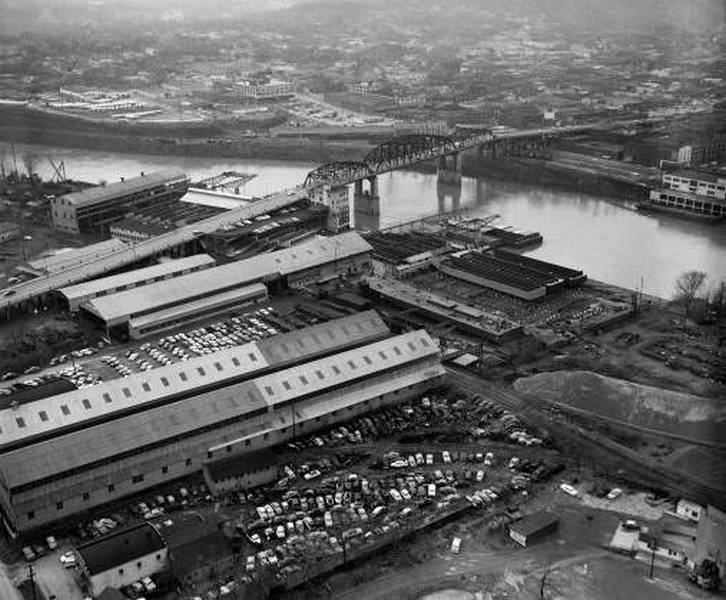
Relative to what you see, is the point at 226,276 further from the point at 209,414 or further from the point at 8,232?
the point at 8,232

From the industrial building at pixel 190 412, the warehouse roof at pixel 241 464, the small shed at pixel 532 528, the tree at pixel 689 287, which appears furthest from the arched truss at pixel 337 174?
the small shed at pixel 532 528

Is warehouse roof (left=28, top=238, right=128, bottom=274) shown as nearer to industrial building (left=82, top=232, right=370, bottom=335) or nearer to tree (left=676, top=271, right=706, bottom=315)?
industrial building (left=82, top=232, right=370, bottom=335)

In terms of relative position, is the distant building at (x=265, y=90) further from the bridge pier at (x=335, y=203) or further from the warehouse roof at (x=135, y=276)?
the warehouse roof at (x=135, y=276)

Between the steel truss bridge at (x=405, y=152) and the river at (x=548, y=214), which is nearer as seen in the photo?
the river at (x=548, y=214)

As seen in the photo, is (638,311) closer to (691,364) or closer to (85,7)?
(691,364)

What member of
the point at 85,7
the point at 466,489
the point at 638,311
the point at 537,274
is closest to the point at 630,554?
the point at 466,489
